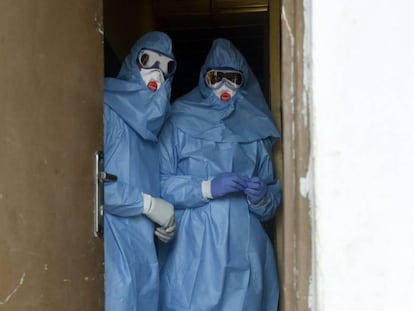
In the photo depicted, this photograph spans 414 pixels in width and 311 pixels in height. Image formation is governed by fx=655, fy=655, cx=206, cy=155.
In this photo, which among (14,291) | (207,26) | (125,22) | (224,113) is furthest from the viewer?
(207,26)

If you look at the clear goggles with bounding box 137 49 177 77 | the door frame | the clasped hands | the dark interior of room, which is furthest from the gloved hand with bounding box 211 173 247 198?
the door frame

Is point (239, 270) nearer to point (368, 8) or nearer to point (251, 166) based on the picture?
point (251, 166)

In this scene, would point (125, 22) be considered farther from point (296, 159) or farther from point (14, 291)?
point (296, 159)

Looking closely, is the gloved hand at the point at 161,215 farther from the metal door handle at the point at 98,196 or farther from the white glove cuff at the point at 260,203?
the metal door handle at the point at 98,196

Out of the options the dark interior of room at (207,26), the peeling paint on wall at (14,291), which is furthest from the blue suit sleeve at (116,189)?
the dark interior of room at (207,26)

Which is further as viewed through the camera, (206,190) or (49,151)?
(206,190)

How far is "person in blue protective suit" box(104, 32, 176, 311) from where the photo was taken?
174cm

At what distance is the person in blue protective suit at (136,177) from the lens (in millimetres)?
1737

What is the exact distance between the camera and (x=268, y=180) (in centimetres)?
218

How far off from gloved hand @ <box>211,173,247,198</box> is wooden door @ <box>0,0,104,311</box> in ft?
2.43

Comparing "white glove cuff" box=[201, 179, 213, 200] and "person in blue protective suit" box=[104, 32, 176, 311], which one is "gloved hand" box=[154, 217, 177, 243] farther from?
"white glove cuff" box=[201, 179, 213, 200]

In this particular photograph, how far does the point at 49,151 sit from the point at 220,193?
999 mm

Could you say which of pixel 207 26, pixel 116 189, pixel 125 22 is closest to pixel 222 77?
pixel 116 189

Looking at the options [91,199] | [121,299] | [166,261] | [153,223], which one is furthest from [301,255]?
[166,261]
